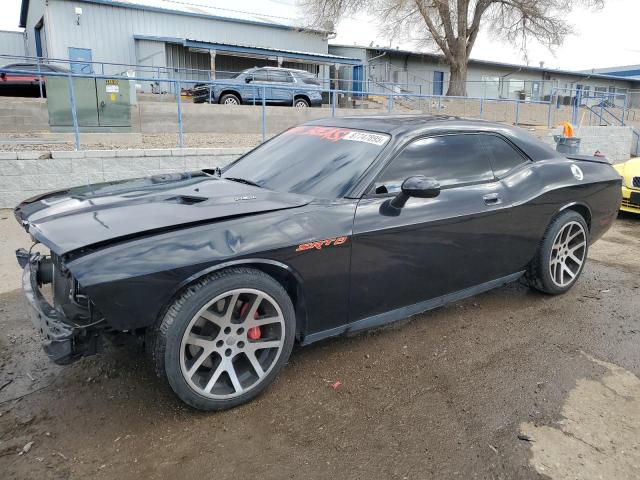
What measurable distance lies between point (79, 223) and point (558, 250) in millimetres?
3587

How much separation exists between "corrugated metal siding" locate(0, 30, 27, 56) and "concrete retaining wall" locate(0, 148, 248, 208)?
24934mm

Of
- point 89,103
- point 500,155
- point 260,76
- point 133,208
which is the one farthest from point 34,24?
point 500,155

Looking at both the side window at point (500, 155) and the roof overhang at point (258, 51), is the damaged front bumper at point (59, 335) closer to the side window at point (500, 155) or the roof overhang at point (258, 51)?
the side window at point (500, 155)

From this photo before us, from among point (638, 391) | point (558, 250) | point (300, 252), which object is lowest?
point (638, 391)

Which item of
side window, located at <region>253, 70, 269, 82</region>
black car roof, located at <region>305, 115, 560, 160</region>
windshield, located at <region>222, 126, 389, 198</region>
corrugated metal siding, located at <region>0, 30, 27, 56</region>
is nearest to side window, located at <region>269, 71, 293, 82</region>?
side window, located at <region>253, 70, 269, 82</region>

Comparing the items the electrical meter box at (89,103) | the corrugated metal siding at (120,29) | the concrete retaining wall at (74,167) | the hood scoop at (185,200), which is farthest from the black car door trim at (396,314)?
the corrugated metal siding at (120,29)

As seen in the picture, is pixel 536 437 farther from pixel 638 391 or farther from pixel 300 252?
pixel 300 252

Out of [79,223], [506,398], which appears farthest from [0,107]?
[506,398]

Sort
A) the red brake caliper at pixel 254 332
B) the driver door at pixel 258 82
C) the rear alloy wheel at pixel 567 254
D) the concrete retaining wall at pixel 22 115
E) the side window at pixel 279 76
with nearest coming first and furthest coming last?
the red brake caliper at pixel 254 332 → the rear alloy wheel at pixel 567 254 → the concrete retaining wall at pixel 22 115 → the driver door at pixel 258 82 → the side window at pixel 279 76

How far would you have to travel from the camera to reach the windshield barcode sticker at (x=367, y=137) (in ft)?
10.3

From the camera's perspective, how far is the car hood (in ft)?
7.75

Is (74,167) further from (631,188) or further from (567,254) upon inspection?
(631,188)

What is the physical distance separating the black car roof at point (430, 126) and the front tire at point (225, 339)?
141cm

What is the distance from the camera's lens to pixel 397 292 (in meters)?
3.05
